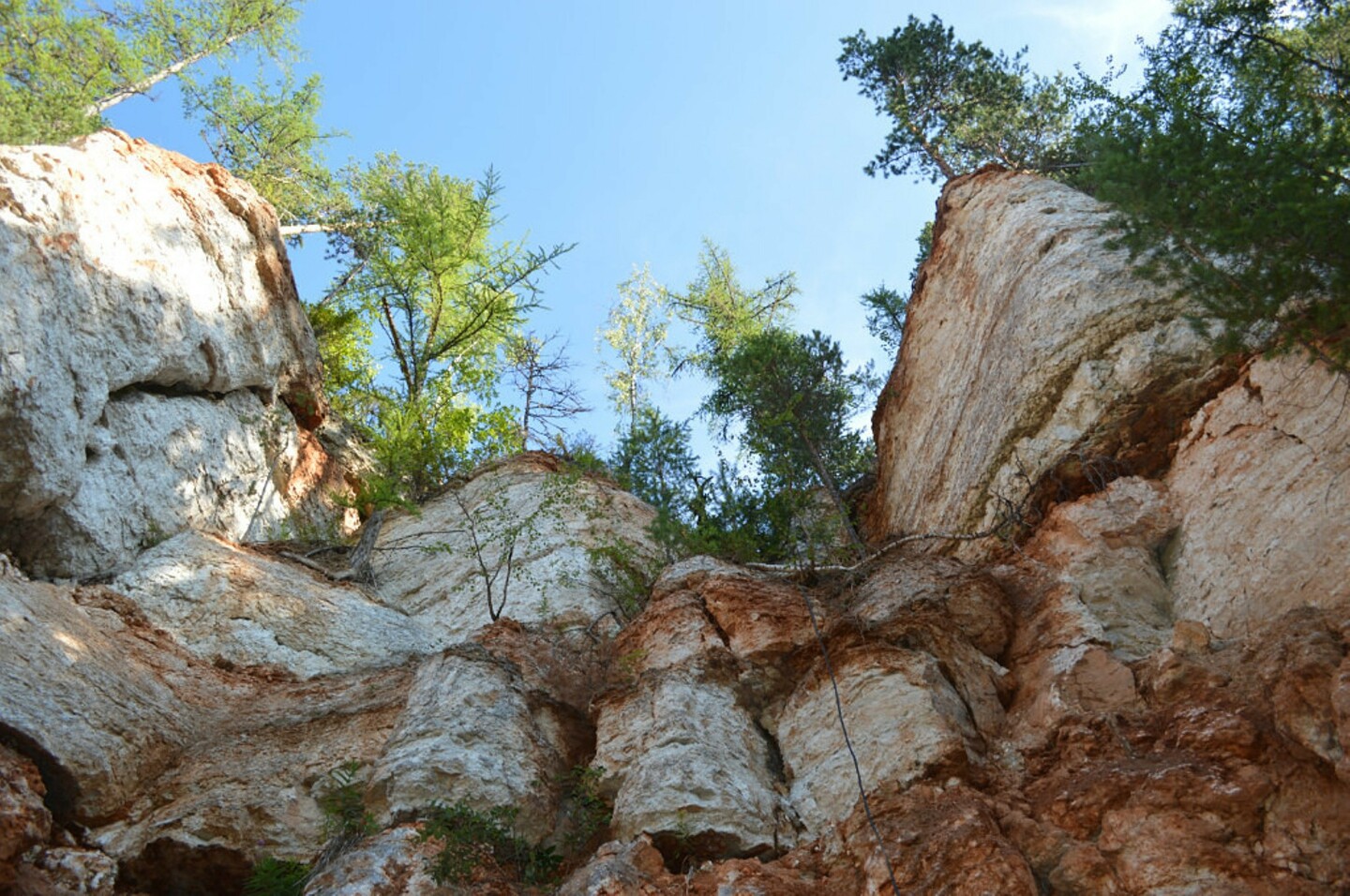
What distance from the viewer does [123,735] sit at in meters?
7.23

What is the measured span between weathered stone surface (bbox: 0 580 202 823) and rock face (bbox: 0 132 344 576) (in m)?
1.44

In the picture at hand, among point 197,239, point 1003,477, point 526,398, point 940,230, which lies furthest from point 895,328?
point 197,239

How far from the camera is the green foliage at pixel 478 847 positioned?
6.08 m

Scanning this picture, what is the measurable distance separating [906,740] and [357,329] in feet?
49.8

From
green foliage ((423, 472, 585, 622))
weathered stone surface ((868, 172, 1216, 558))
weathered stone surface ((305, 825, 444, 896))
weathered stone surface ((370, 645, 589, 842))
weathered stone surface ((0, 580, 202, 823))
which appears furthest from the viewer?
green foliage ((423, 472, 585, 622))

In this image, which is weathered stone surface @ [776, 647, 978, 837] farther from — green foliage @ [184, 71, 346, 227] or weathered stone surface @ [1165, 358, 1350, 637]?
green foliage @ [184, 71, 346, 227]

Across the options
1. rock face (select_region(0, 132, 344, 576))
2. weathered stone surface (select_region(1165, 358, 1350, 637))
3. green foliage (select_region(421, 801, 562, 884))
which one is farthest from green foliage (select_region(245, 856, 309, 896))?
weathered stone surface (select_region(1165, 358, 1350, 637))

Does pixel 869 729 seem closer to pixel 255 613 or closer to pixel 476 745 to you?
pixel 476 745

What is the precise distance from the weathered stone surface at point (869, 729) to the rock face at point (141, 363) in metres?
7.17

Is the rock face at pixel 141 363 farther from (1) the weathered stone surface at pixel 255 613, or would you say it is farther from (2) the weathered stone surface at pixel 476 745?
(2) the weathered stone surface at pixel 476 745

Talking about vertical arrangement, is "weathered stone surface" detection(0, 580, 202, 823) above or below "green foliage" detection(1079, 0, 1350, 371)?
below

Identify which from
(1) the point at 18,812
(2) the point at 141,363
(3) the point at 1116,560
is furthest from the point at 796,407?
(1) the point at 18,812

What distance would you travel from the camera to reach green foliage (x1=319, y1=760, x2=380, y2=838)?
21.9 feet

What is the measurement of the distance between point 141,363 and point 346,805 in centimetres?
675
